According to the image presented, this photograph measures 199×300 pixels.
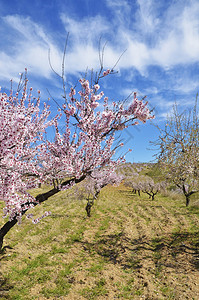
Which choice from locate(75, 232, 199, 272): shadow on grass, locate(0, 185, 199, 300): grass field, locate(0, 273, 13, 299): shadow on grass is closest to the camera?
locate(0, 273, 13, 299): shadow on grass

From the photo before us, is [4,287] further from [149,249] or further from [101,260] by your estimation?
[149,249]

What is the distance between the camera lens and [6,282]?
24.6 ft

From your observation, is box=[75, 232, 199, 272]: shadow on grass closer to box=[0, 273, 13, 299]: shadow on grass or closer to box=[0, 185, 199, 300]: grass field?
box=[0, 185, 199, 300]: grass field

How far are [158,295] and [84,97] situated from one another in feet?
26.1

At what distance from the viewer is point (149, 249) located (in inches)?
442

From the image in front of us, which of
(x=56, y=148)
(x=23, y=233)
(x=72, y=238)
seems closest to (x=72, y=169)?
(x=56, y=148)

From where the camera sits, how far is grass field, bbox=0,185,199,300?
23.7ft

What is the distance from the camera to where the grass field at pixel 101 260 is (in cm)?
721

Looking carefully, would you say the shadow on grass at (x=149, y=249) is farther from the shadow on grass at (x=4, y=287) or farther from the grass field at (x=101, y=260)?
the shadow on grass at (x=4, y=287)

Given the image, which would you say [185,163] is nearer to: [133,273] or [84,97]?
[133,273]

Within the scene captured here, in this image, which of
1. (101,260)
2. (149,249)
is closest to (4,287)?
(101,260)

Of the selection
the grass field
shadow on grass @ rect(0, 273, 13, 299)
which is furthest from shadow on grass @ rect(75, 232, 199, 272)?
shadow on grass @ rect(0, 273, 13, 299)

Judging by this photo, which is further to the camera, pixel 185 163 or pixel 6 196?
pixel 185 163

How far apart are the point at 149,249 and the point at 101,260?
10.3ft
